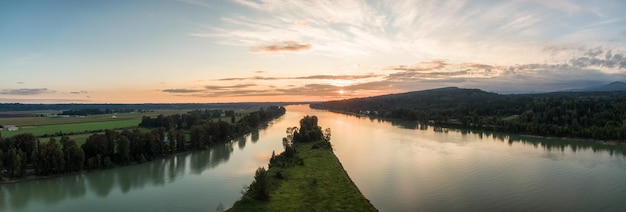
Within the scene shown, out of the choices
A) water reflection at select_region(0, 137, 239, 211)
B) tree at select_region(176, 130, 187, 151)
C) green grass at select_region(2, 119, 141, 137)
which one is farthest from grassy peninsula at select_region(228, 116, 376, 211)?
green grass at select_region(2, 119, 141, 137)

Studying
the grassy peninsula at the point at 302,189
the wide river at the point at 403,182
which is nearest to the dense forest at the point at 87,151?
the wide river at the point at 403,182

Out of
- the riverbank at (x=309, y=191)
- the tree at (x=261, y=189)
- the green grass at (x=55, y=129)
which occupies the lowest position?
the riverbank at (x=309, y=191)

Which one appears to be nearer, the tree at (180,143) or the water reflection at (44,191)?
the water reflection at (44,191)

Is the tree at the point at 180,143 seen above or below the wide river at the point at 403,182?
above

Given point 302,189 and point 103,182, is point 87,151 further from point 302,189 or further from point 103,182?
point 302,189

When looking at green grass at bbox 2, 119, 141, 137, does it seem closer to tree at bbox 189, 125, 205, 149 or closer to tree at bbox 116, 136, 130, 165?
tree at bbox 189, 125, 205, 149

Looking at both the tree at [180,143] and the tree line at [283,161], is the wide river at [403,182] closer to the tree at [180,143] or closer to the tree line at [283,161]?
the tree at [180,143]
